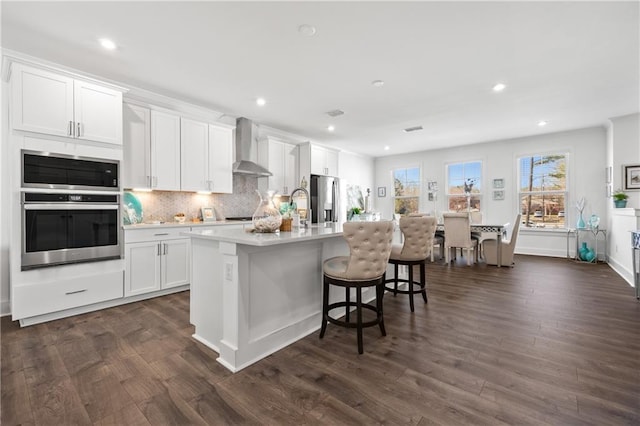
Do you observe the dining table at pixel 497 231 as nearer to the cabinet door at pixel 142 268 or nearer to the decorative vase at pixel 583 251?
the decorative vase at pixel 583 251

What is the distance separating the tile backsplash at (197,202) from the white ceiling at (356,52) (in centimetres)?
138

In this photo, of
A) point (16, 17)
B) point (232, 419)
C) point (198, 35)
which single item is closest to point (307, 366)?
point (232, 419)

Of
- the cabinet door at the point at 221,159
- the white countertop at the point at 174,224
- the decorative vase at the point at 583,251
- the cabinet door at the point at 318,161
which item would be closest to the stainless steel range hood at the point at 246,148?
the cabinet door at the point at 221,159

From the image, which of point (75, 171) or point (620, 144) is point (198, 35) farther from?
point (620, 144)

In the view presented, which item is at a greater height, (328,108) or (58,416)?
(328,108)

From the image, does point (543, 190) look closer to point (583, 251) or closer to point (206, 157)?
point (583, 251)

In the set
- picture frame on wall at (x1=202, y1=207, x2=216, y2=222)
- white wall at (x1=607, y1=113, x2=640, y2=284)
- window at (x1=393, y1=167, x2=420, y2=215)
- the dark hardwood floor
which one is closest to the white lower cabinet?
the dark hardwood floor

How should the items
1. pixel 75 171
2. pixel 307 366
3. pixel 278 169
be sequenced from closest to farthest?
1. pixel 307 366
2. pixel 75 171
3. pixel 278 169

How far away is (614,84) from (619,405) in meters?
4.18

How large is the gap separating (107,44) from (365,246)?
315cm

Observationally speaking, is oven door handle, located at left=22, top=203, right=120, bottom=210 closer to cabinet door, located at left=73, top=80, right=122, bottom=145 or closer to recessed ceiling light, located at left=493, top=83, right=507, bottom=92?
cabinet door, located at left=73, top=80, right=122, bottom=145

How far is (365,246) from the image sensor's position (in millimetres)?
2199

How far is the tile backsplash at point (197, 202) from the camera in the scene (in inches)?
162

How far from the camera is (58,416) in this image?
152cm
